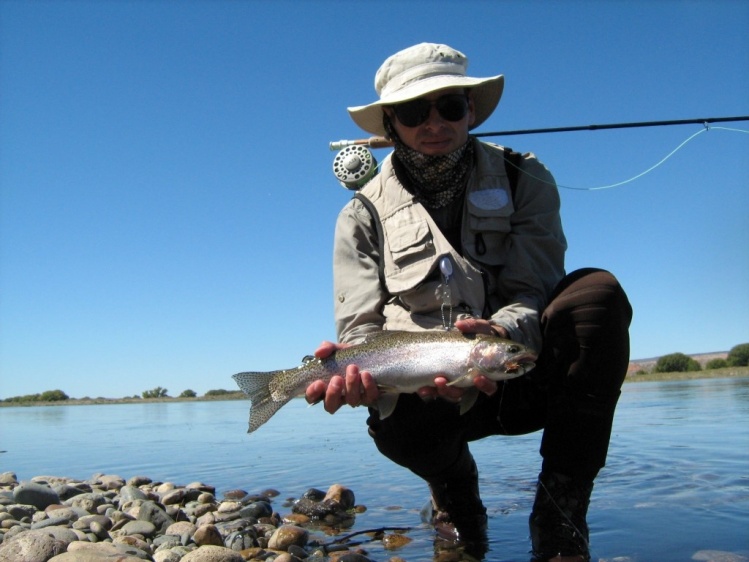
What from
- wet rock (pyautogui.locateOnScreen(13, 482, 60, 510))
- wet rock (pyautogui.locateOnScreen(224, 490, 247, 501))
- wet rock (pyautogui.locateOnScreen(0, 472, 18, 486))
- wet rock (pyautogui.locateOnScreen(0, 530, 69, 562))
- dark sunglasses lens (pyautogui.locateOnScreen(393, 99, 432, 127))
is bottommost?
wet rock (pyautogui.locateOnScreen(224, 490, 247, 501))

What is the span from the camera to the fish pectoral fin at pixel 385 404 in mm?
3387

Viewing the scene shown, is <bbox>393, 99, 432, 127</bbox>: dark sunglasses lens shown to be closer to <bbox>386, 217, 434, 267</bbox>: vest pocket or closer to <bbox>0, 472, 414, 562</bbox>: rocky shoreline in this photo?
<bbox>386, 217, 434, 267</bbox>: vest pocket

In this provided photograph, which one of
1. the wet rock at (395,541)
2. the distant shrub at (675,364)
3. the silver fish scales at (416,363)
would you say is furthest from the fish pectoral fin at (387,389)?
the distant shrub at (675,364)

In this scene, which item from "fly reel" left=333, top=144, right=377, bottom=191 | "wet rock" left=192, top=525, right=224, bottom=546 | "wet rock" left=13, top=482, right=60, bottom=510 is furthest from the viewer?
"wet rock" left=13, top=482, right=60, bottom=510

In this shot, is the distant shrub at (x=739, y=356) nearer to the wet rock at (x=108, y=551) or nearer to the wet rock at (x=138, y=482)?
the wet rock at (x=138, y=482)

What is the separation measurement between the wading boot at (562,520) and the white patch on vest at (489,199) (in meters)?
1.37

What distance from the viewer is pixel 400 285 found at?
3.69 metres

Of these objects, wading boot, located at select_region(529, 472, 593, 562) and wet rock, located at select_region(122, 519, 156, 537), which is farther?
wet rock, located at select_region(122, 519, 156, 537)

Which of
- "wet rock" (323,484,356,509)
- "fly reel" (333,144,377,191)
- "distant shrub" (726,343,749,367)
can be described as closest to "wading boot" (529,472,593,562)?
"wet rock" (323,484,356,509)

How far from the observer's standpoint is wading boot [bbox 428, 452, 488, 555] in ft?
12.8

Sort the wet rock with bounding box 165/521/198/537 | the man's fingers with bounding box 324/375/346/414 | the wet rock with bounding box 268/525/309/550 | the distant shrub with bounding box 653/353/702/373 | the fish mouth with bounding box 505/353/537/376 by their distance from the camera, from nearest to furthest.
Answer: the fish mouth with bounding box 505/353/537/376 → the man's fingers with bounding box 324/375/346/414 → the wet rock with bounding box 268/525/309/550 → the wet rock with bounding box 165/521/198/537 → the distant shrub with bounding box 653/353/702/373

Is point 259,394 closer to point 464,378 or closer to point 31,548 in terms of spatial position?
point 464,378

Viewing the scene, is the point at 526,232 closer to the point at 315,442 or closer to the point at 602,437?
the point at 602,437

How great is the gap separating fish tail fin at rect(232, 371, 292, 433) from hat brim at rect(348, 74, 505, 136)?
61.1 inches
